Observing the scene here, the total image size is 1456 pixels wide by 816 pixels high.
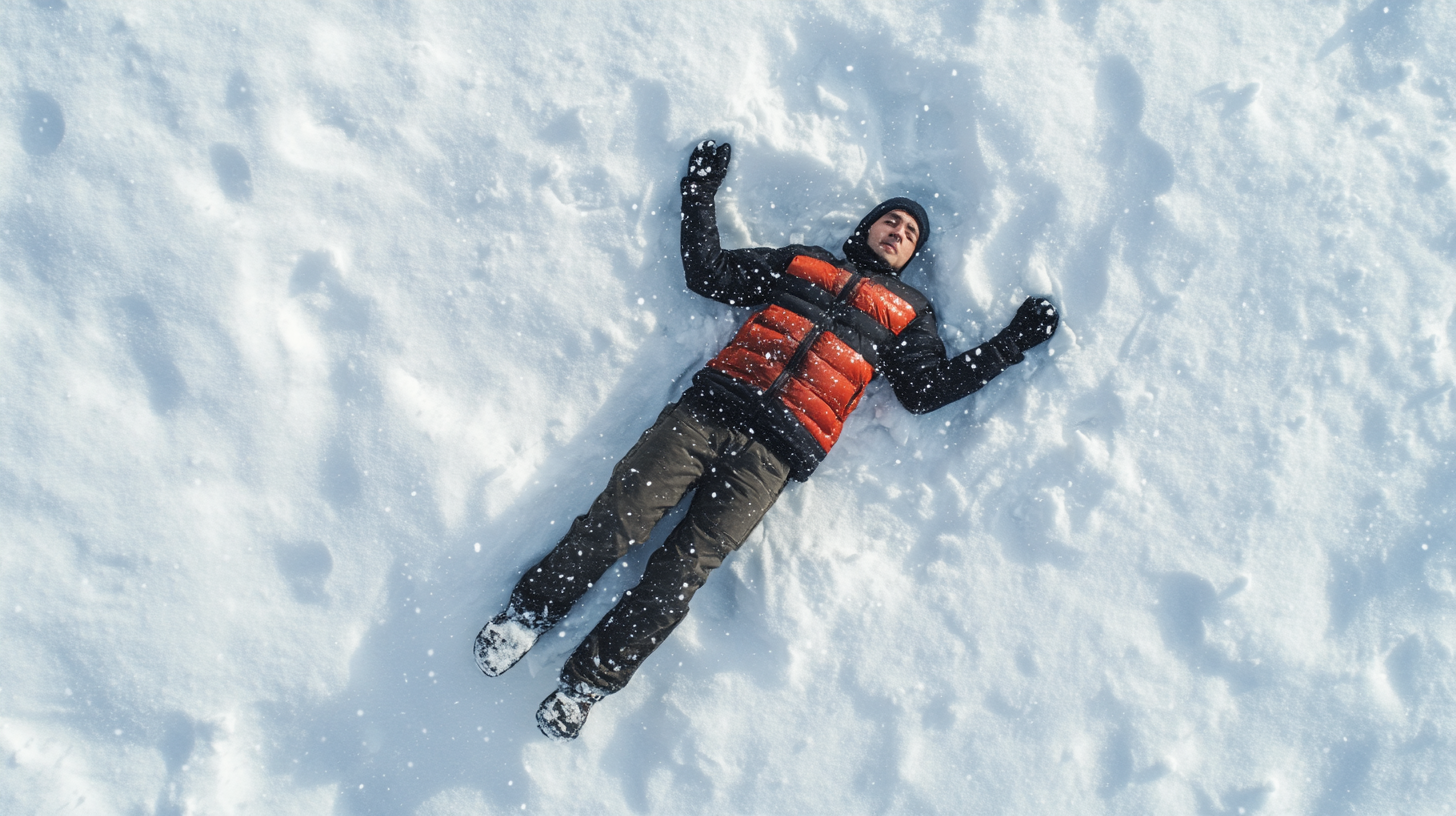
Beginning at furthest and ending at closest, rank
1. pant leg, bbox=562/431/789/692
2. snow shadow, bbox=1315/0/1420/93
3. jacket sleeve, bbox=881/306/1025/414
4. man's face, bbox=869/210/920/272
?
snow shadow, bbox=1315/0/1420/93 < man's face, bbox=869/210/920/272 < jacket sleeve, bbox=881/306/1025/414 < pant leg, bbox=562/431/789/692

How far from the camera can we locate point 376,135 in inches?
121

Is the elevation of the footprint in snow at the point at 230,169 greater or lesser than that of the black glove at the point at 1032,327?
lesser

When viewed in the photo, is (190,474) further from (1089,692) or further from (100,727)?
(1089,692)

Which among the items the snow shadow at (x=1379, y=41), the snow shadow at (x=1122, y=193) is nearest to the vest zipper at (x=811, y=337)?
the snow shadow at (x=1122, y=193)

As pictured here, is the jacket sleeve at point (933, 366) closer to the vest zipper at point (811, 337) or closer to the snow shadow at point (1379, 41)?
the vest zipper at point (811, 337)

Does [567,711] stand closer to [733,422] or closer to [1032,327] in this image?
[733,422]

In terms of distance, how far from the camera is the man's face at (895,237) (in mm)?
2971

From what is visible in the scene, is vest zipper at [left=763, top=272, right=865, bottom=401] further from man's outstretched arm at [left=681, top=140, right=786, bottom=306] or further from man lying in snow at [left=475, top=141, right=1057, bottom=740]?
man's outstretched arm at [left=681, top=140, right=786, bottom=306]

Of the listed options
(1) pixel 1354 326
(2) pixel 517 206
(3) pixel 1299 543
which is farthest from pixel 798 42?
(3) pixel 1299 543

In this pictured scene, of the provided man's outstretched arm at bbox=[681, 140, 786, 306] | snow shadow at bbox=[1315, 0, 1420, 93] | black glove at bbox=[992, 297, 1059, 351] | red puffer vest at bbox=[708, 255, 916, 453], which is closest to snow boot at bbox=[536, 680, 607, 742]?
red puffer vest at bbox=[708, 255, 916, 453]

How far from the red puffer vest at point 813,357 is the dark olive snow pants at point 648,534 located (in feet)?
0.75

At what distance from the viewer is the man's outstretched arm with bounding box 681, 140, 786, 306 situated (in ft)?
9.62

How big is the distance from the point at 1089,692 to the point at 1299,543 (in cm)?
108

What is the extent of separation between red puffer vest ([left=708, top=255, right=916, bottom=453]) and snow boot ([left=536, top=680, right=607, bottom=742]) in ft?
4.35
